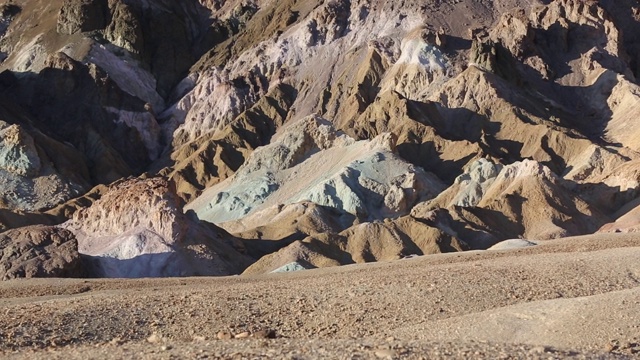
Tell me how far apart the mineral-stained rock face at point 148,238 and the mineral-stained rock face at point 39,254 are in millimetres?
1825

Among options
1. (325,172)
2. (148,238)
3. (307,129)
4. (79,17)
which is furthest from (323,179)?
(79,17)

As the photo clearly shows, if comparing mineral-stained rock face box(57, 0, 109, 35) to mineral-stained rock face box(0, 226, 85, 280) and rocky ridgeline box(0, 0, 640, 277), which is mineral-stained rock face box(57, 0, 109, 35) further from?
mineral-stained rock face box(0, 226, 85, 280)

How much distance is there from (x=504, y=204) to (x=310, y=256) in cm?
1843

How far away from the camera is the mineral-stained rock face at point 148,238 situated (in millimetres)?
47438

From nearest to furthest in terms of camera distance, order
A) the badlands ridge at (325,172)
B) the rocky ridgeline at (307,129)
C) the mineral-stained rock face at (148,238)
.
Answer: the badlands ridge at (325,172) < the mineral-stained rock face at (148,238) < the rocky ridgeline at (307,129)

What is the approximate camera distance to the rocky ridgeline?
177ft

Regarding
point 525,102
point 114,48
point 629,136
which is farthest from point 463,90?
point 114,48

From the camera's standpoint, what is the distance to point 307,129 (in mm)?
83938

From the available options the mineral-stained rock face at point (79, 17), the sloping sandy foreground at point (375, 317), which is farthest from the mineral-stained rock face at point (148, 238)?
the mineral-stained rock face at point (79, 17)

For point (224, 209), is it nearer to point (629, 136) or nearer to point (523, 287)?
point (629, 136)

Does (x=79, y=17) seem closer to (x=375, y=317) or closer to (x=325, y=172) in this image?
(x=325, y=172)

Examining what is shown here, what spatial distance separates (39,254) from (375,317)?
27.0 meters

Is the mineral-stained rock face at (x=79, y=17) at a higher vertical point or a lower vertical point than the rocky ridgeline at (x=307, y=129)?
higher

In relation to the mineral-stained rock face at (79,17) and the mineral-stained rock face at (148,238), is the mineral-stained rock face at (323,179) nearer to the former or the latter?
the mineral-stained rock face at (148,238)
